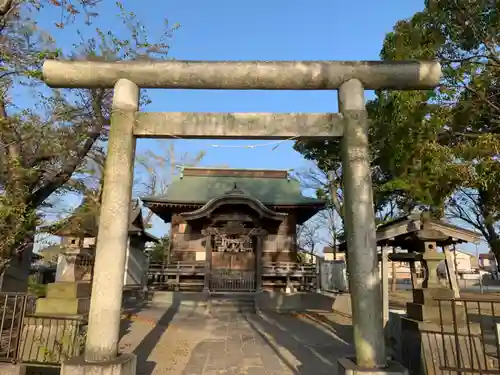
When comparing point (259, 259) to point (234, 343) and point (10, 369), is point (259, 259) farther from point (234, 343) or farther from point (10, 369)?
point (10, 369)

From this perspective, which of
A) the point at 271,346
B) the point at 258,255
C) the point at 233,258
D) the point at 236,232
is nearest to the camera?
the point at 271,346

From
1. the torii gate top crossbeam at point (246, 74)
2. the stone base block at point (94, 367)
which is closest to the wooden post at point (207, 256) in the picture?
the stone base block at point (94, 367)

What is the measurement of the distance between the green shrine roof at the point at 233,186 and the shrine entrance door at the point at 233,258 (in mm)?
2127

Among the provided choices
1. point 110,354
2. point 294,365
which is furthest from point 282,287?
point 110,354

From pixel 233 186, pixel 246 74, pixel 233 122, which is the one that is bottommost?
pixel 233 122

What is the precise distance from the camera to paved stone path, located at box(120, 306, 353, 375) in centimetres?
689

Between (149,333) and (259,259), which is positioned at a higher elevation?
(259,259)

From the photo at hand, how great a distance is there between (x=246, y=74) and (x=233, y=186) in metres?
16.4

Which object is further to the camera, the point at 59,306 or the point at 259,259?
the point at 259,259

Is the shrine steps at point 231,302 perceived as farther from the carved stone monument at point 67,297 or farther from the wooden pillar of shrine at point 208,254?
the carved stone monument at point 67,297

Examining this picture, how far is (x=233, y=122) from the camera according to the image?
17.4ft

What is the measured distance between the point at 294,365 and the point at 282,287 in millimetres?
10773

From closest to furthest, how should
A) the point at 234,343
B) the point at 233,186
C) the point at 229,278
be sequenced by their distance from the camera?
1. the point at 234,343
2. the point at 229,278
3. the point at 233,186

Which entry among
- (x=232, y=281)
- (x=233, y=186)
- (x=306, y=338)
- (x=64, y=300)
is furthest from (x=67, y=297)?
(x=233, y=186)
